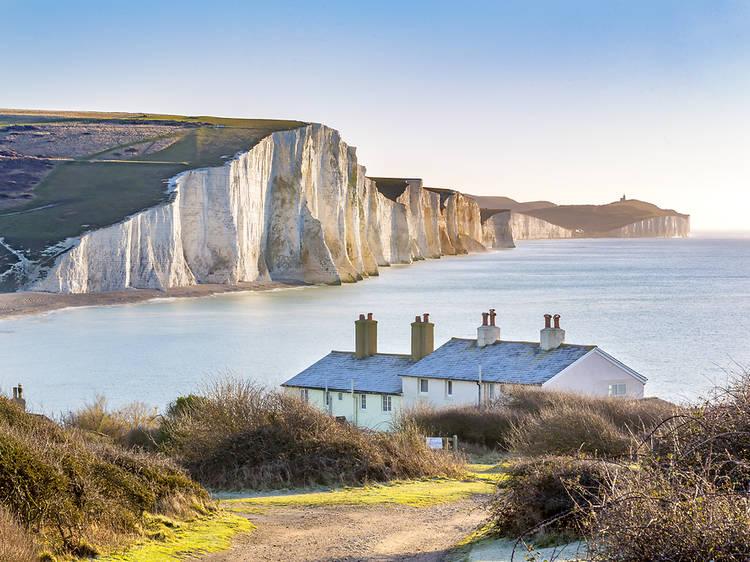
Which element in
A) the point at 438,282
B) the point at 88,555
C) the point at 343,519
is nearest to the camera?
the point at 88,555

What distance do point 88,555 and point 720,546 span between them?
684 centimetres

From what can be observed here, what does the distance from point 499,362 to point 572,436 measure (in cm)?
973

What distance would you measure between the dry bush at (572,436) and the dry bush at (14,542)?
11521mm

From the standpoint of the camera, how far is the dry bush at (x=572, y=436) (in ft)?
62.7

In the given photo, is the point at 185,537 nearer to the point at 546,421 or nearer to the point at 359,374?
the point at 546,421

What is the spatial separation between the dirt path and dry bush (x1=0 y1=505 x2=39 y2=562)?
8.11ft

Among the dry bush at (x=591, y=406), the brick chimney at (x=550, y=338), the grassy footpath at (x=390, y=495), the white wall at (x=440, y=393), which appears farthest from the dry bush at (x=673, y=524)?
the brick chimney at (x=550, y=338)

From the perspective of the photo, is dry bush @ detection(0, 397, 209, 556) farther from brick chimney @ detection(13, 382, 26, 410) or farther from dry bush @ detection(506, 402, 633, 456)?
brick chimney @ detection(13, 382, 26, 410)

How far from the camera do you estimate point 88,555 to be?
412 inches

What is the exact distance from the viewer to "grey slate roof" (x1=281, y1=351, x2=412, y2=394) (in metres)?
30.5

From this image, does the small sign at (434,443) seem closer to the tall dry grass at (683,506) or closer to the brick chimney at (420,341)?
the brick chimney at (420,341)

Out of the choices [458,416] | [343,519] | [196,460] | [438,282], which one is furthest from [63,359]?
[438,282]

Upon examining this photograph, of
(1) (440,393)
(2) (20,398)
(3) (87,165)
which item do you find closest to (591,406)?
(1) (440,393)

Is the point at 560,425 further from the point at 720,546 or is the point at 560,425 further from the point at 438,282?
the point at 438,282
